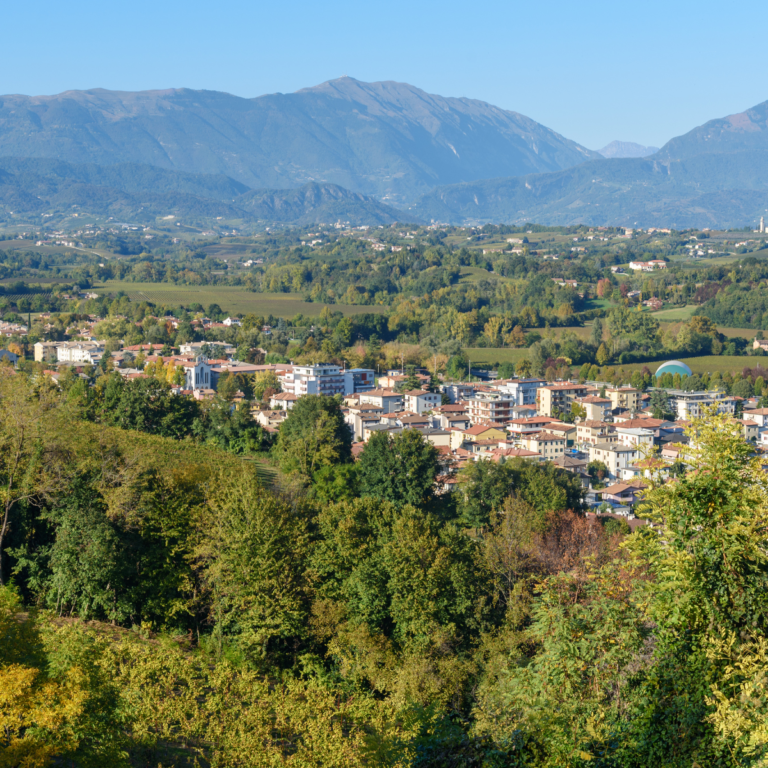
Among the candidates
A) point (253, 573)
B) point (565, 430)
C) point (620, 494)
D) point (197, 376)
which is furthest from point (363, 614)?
point (197, 376)

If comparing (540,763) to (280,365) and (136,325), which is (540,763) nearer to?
(280,365)

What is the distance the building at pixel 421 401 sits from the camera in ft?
123

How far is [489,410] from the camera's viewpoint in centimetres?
3566

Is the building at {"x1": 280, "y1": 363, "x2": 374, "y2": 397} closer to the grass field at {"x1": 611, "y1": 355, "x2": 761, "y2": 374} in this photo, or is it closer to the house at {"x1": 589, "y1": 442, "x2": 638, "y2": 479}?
the house at {"x1": 589, "y1": 442, "x2": 638, "y2": 479}

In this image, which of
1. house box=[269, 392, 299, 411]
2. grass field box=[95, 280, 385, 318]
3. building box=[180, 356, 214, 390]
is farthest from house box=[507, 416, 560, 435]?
grass field box=[95, 280, 385, 318]

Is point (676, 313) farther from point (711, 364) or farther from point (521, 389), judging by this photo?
point (521, 389)

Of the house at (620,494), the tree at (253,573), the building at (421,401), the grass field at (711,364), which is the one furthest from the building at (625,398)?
the tree at (253,573)

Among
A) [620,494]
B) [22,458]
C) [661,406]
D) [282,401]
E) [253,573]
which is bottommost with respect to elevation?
[620,494]

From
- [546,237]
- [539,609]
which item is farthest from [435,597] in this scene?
[546,237]

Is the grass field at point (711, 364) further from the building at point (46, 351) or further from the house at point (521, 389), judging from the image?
the building at point (46, 351)

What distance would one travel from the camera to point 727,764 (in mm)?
5625

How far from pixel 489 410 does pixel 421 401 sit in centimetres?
314

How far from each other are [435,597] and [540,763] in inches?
288

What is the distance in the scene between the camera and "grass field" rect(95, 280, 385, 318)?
6553cm
